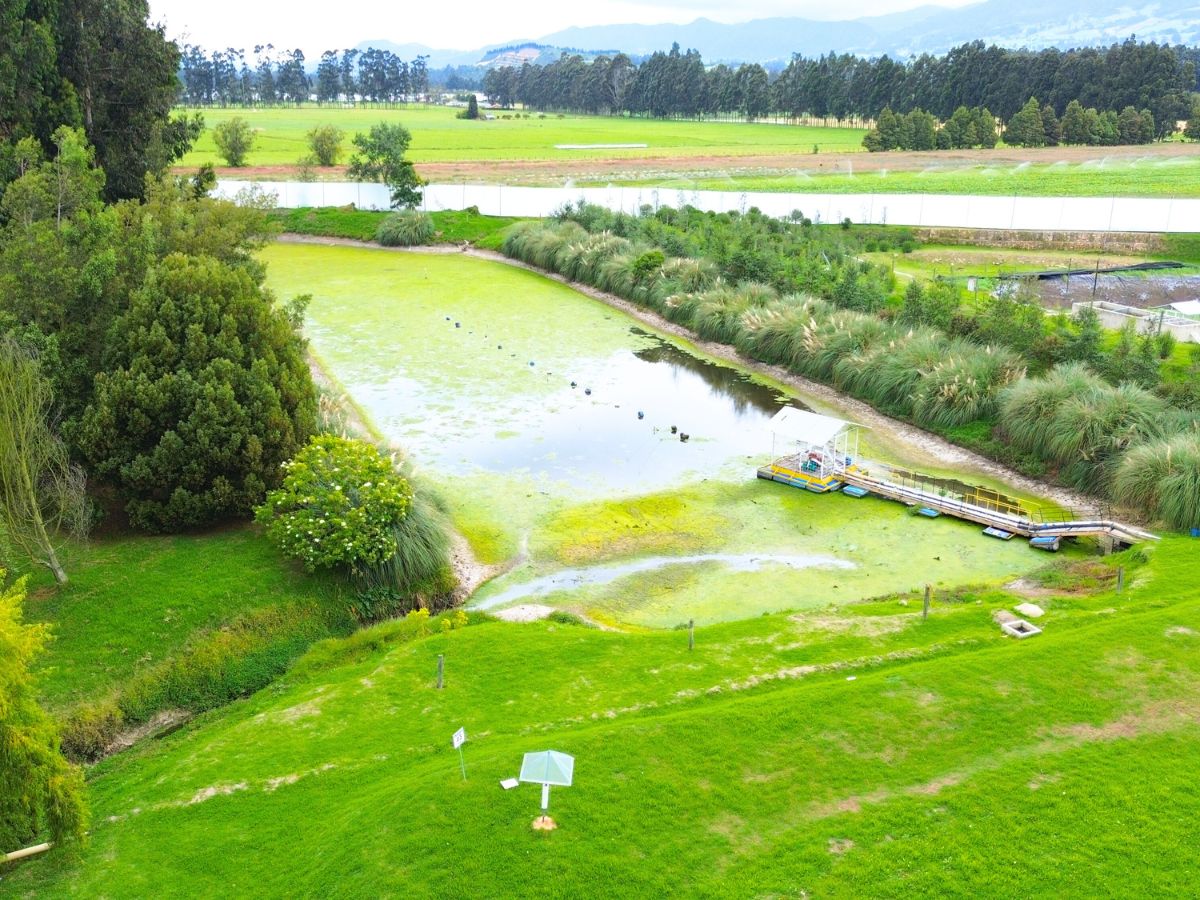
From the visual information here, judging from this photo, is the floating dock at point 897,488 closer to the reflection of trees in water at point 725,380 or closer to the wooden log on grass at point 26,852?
A: the reflection of trees in water at point 725,380

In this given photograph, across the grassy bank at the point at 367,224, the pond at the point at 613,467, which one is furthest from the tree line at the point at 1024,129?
the pond at the point at 613,467

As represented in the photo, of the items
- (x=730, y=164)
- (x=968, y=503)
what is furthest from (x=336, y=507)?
(x=730, y=164)

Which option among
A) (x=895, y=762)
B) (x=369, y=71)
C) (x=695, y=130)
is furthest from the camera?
(x=369, y=71)

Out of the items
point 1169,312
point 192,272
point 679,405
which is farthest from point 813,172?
point 192,272

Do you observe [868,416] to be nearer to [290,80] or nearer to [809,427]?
[809,427]

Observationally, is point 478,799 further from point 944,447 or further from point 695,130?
point 695,130
